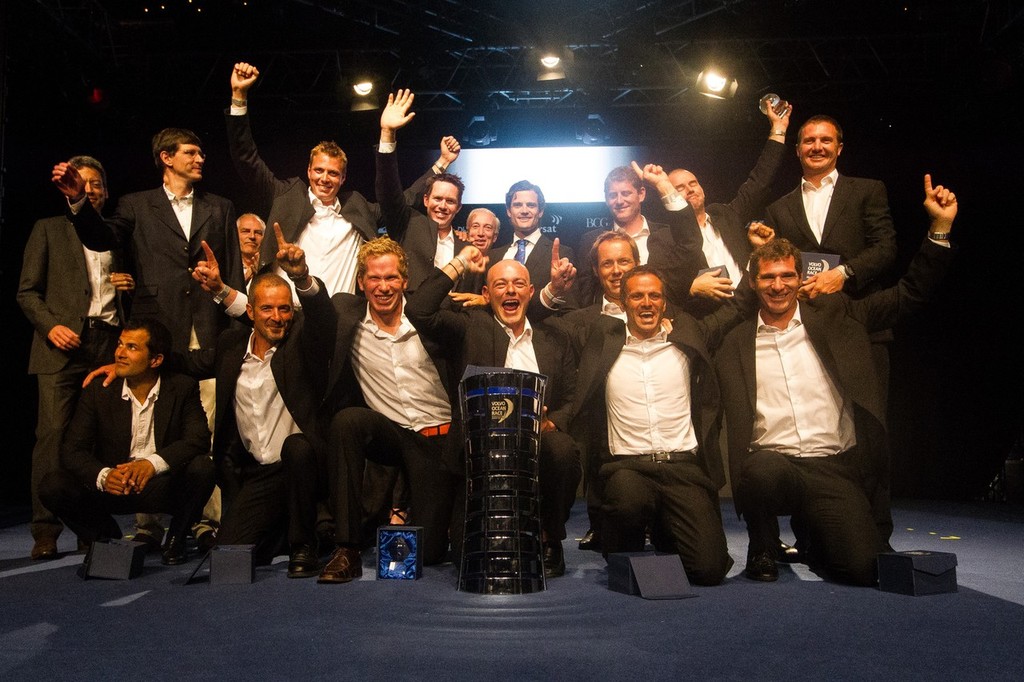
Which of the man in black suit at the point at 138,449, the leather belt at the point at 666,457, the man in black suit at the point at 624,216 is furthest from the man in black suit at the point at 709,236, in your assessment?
the man in black suit at the point at 138,449

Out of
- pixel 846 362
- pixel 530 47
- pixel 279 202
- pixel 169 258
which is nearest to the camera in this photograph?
pixel 846 362

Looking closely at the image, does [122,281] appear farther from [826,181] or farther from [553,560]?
[826,181]

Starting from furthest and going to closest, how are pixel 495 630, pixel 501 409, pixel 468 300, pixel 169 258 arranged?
pixel 169 258
pixel 468 300
pixel 501 409
pixel 495 630

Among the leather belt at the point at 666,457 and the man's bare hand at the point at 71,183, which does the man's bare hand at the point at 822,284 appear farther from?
the man's bare hand at the point at 71,183

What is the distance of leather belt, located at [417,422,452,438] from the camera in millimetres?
4031

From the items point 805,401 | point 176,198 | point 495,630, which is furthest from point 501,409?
point 176,198

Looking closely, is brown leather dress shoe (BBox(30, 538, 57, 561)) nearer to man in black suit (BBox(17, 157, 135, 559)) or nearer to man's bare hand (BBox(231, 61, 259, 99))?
man in black suit (BBox(17, 157, 135, 559))

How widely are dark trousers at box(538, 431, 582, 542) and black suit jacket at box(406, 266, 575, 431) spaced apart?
16 centimetres

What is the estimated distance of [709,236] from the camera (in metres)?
4.98

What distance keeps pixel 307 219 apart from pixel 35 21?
3151 millimetres

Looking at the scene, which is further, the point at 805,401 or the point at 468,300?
the point at 468,300

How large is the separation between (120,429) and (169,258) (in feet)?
3.06

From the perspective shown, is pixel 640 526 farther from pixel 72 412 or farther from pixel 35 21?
pixel 35 21

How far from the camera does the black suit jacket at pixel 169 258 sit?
4.48 metres
